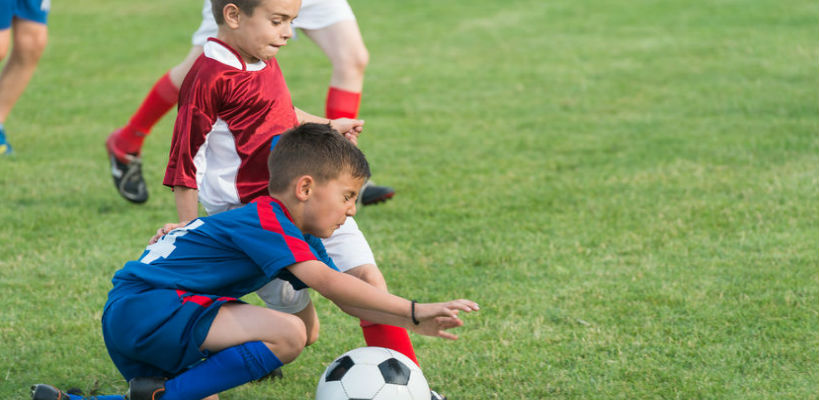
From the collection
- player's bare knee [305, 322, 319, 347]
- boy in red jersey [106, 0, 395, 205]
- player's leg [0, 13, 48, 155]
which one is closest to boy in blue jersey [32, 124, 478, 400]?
player's bare knee [305, 322, 319, 347]

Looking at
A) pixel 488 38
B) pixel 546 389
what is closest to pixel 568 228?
pixel 546 389

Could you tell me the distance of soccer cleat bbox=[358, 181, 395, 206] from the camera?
5.20m

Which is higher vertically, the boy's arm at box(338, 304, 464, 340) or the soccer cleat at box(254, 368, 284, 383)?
the boy's arm at box(338, 304, 464, 340)

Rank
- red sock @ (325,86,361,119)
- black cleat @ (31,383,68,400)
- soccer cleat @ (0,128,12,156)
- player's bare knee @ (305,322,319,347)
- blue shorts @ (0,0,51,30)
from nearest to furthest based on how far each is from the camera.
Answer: black cleat @ (31,383,68,400), player's bare knee @ (305,322,319,347), red sock @ (325,86,361,119), blue shorts @ (0,0,51,30), soccer cleat @ (0,128,12,156)

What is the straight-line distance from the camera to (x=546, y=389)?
3.07 m

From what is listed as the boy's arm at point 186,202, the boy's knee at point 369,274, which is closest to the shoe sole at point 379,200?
the boy's knee at point 369,274

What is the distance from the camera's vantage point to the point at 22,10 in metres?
5.81

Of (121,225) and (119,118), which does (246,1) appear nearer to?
(121,225)

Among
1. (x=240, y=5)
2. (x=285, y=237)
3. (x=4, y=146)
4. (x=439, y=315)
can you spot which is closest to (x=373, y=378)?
(x=439, y=315)

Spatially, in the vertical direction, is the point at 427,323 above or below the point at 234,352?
above

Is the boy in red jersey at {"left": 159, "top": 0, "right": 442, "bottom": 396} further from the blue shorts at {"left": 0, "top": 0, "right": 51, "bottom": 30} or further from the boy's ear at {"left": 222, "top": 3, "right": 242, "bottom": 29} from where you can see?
the blue shorts at {"left": 0, "top": 0, "right": 51, "bottom": 30}

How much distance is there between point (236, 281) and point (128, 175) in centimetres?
282

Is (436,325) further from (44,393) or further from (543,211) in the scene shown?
(543,211)

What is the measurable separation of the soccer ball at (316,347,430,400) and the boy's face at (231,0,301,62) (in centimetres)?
101
